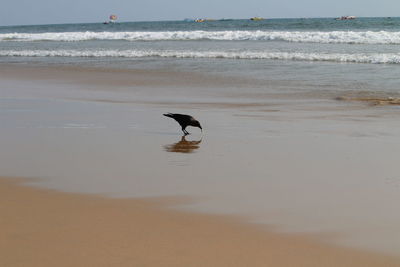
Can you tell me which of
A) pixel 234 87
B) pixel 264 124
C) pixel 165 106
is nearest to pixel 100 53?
pixel 234 87

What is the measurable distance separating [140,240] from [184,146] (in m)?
3.02

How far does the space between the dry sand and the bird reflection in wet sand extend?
1970 mm

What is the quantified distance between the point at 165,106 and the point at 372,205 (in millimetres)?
5740

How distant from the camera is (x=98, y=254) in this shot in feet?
10.8

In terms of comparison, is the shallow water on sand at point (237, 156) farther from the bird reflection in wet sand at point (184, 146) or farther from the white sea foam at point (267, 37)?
the white sea foam at point (267, 37)

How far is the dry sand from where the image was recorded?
10.6ft

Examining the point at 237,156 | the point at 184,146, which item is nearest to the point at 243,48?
the point at 184,146

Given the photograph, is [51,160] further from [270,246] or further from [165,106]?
[165,106]

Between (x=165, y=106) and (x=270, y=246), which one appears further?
(x=165, y=106)

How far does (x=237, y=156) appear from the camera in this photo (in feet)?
18.9

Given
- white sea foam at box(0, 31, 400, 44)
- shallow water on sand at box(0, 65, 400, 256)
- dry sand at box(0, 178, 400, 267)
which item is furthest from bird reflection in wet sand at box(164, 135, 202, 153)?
white sea foam at box(0, 31, 400, 44)

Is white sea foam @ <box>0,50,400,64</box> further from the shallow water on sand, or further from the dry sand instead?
the dry sand

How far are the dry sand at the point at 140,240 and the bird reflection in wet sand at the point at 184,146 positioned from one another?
1970 mm

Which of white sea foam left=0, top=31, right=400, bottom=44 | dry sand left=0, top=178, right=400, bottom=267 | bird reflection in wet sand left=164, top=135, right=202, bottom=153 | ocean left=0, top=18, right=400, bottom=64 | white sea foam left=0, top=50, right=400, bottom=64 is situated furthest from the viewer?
white sea foam left=0, top=31, right=400, bottom=44
